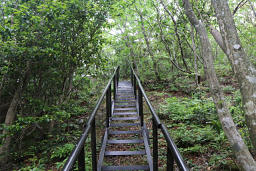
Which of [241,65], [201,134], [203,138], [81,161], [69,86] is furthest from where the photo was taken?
[69,86]

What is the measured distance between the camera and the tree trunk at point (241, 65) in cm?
212

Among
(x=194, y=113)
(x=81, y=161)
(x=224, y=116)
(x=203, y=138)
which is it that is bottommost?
(x=203, y=138)

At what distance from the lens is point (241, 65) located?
2.21m

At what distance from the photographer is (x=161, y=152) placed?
3.54m

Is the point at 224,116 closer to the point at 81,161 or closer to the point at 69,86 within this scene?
the point at 81,161

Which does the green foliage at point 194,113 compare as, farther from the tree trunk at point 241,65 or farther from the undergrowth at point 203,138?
the tree trunk at point 241,65

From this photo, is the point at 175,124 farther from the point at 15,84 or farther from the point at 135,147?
the point at 15,84

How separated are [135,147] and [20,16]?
155 inches

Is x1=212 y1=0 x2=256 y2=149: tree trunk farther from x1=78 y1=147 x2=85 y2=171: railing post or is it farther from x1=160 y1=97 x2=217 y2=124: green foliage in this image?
x1=160 y1=97 x2=217 y2=124: green foliage

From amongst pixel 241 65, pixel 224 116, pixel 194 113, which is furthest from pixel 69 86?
pixel 241 65

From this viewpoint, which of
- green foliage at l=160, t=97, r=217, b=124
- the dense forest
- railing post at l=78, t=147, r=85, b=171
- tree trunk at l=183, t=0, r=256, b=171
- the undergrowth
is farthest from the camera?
green foliage at l=160, t=97, r=217, b=124

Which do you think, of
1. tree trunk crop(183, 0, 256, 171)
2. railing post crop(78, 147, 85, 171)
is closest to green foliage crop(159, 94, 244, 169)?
tree trunk crop(183, 0, 256, 171)

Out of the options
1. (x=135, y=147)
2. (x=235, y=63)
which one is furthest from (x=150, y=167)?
(x=235, y=63)

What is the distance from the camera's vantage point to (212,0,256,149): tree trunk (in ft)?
6.96
